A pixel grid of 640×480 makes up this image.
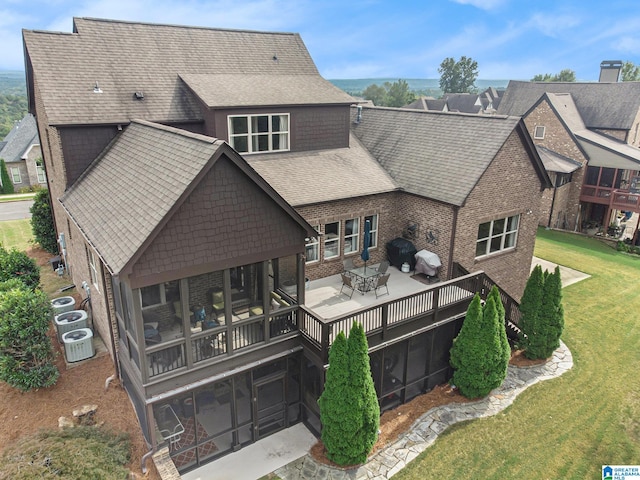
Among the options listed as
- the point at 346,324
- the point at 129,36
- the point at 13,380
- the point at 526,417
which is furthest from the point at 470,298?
the point at 129,36

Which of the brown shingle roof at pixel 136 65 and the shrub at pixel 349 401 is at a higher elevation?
the brown shingle roof at pixel 136 65

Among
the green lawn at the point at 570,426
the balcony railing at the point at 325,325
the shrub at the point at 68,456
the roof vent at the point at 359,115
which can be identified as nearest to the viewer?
the shrub at the point at 68,456

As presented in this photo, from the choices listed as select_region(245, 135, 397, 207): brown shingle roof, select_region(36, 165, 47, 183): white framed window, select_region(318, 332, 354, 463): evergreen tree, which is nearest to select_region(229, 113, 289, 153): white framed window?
select_region(245, 135, 397, 207): brown shingle roof

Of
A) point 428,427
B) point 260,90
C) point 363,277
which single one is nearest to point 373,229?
Result: point 363,277

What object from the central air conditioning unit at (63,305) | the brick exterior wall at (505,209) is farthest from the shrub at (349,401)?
the central air conditioning unit at (63,305)

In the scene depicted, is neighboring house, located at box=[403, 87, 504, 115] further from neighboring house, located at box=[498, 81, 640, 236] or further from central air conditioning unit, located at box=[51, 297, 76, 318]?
central air conditioning unit, located at box=[51, 297, 76, 318]

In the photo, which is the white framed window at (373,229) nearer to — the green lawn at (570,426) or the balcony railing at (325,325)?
the balcony railing at (325,325)

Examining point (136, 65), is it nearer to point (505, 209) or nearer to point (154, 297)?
point (154, 297)
